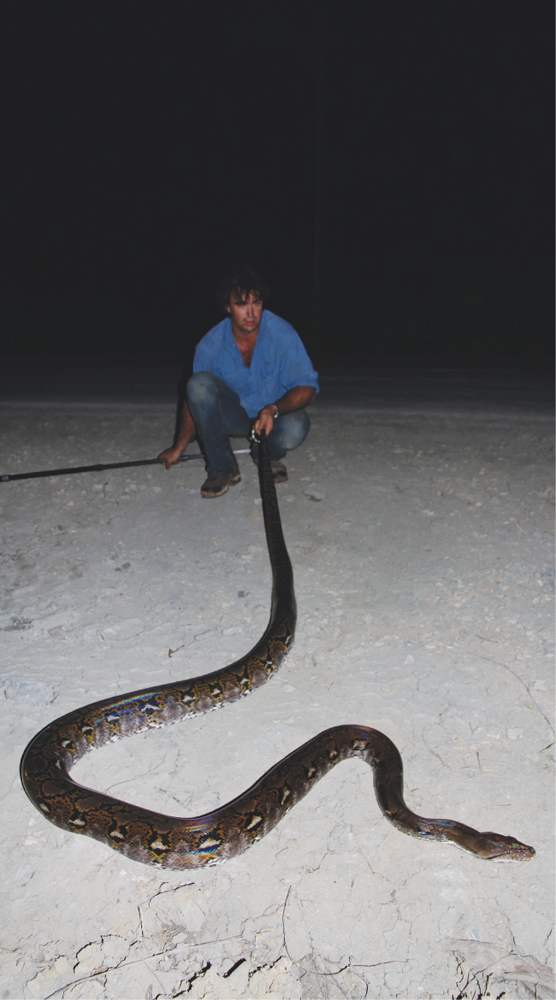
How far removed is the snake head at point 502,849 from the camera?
2.30 meters

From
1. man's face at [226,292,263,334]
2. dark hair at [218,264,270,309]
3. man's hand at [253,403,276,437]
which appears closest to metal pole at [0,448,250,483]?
man's hand at [253,403,276,437]

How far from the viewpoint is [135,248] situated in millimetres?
30703

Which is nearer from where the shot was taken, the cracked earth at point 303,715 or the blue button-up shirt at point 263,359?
the cracked earth at point 303,715

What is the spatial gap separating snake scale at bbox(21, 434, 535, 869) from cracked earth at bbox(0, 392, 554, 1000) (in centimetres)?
6

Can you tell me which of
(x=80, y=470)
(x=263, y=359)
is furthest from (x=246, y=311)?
(x=80, y=470)

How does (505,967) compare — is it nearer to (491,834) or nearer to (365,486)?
(491,834)

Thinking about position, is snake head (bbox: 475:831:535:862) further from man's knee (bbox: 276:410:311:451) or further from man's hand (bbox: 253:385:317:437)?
man's knee (bbox: 276:410:311:451)

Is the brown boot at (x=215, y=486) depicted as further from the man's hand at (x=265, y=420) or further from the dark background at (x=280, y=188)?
the dark background at (x=280, y=188)

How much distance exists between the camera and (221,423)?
5492 millimetres

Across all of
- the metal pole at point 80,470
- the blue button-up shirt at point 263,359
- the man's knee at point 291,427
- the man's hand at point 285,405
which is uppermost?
the blue button-up shirt at point 263,359

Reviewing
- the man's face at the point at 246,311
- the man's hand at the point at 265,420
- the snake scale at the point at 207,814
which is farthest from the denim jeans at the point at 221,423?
the snake scale at the point at 207,814

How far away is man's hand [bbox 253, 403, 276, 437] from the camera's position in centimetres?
535

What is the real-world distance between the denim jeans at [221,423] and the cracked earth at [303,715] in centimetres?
31

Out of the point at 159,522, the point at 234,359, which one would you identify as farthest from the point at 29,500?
the point at 234,359
